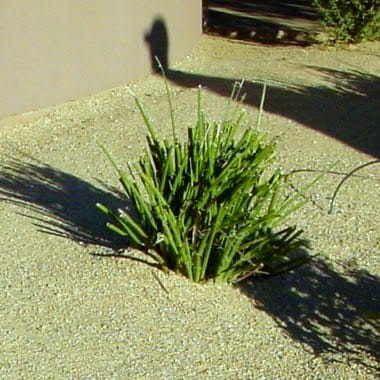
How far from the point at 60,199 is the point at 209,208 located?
1.89 meters

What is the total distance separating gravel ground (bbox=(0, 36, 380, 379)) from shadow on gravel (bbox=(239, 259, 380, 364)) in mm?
10

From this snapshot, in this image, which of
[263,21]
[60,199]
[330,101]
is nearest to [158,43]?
[330,101]

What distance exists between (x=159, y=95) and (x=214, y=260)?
534 centimetres

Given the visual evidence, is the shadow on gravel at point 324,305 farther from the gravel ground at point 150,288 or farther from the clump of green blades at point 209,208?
the clump of green blades at point 209,208

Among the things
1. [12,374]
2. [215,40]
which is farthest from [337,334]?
[215,40]

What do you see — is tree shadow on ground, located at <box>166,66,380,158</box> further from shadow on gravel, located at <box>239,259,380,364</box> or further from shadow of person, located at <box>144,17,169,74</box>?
shadow on gravel, located at <box>239,259,380,364</box>

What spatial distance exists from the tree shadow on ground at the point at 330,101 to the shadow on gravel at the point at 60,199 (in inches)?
108

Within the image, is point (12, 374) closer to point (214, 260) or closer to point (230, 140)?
point (214, 260)

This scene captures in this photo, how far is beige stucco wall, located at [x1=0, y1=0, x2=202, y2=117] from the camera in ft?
32.3

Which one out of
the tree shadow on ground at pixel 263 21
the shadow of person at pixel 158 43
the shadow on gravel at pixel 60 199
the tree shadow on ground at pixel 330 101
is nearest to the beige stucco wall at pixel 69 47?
the shadow of person at pixel 158 43

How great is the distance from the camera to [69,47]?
419 inches

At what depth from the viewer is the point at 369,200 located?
24.7 feet

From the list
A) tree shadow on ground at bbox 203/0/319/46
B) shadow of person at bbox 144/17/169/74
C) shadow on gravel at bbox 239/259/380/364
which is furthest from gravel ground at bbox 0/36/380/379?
tree shadow on ground at bbox 203/0/319/46

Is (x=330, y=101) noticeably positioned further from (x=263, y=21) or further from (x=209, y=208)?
(x=263, y=21)
